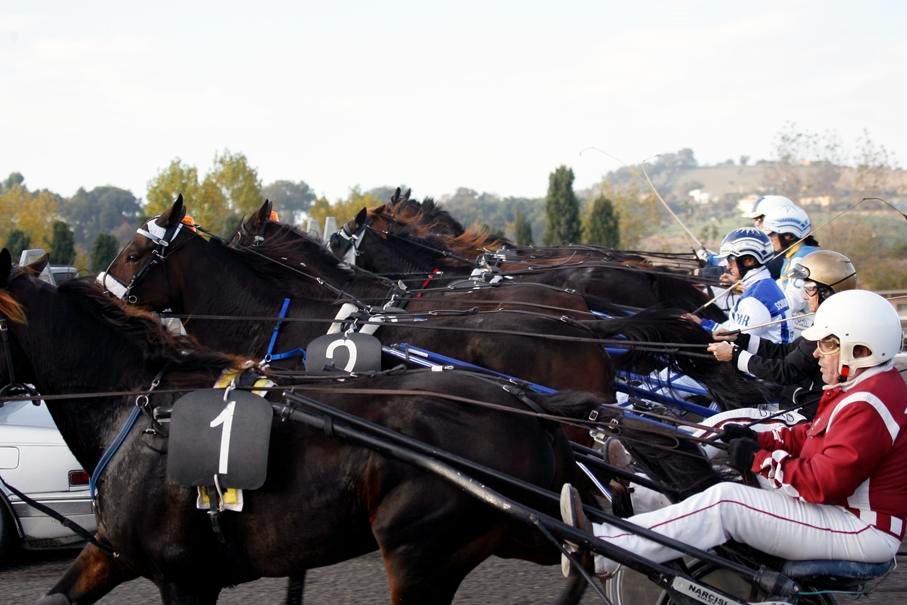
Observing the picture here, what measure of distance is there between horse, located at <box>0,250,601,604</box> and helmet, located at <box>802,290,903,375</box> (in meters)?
1.11

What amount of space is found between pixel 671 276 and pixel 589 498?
462 centimetres

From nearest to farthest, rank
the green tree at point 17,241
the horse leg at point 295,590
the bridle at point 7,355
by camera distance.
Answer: the bridle at point 7,355
the horse leg at point 295,590
the green tree at point 17,241

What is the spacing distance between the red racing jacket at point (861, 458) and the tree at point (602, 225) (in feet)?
103

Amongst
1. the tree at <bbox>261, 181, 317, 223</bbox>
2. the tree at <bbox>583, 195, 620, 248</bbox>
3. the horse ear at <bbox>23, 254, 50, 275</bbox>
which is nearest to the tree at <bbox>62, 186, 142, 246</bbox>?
the tree at <bbox>261, 181, 317, 223</bbox>

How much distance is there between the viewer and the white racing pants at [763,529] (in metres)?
3.60

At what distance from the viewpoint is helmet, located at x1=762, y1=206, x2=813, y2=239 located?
659 centimetres

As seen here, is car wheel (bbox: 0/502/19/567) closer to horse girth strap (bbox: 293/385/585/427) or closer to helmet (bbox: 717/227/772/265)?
horse girth strap (bbox: 293/385/585/427)

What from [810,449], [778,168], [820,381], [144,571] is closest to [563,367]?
[820,381]

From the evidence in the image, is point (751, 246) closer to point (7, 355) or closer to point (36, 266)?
point (36, 266)

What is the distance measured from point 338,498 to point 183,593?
686mm

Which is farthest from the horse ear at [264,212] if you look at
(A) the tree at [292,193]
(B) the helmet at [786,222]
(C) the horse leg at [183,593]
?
(A) the tree at [292,193]

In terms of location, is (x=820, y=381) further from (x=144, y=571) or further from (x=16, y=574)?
(x=16, y=574)

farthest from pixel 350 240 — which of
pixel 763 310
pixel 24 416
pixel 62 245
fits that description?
pixel 62 245

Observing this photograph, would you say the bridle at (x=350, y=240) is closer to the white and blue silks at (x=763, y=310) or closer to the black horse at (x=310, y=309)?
the black horse at (x=310, y=309)
